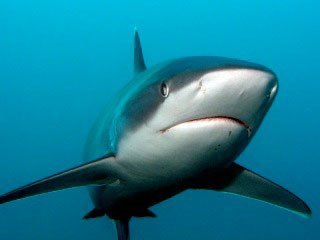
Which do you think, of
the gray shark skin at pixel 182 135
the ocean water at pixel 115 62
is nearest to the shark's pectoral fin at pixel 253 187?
the gray shark skin at pixel 182 135

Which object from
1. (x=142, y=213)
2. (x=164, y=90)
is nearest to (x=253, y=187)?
(x=142, y=213)

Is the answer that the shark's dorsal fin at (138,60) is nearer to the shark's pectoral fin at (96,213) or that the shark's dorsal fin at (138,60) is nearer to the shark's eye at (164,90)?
the shark's pectoral fin at (96,213)

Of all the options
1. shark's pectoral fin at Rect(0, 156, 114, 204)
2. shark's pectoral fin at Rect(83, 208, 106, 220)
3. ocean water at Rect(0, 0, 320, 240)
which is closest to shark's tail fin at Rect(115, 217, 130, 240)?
shark's pectoral fin at Rect(83, 208, 106, 220)

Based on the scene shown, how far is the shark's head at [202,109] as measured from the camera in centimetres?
203

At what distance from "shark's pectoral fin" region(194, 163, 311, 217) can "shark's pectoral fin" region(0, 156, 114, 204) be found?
104 cm

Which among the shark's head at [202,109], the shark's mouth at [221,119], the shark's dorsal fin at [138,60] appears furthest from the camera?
the shark's dorsal fin at [138,60]

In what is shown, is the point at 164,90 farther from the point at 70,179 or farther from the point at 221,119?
the point at 70,179

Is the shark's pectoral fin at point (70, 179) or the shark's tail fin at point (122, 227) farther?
the shark's tail fin at point (122, 227)

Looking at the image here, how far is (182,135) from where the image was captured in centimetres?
228

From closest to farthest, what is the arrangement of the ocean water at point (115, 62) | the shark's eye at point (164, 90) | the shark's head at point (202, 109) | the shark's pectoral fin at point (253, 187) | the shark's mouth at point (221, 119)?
the shark's head at point (202, 109) → the shark's mouth at point (221, 119) → the shark's eye at point (164, 90) → the shark's pectoral fin at point (253, 187) → the ocean water at point (115, 62)

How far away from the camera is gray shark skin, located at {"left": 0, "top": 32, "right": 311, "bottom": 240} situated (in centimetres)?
206

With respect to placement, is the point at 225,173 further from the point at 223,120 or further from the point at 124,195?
the point at 223,120

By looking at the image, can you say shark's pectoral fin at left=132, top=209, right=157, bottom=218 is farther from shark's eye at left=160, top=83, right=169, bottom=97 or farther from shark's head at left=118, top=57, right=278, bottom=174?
shark's eye at left=160, top=83, right=169, bottom=97

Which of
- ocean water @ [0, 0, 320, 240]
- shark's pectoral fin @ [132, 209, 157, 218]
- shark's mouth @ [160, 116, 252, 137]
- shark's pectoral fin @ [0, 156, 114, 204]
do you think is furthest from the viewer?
ocean water @ [0, 0, 320, 240]
